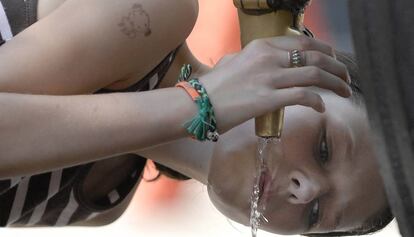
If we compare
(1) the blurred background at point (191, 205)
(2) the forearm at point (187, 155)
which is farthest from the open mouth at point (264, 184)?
(1) the blurred background at point (191, 205)

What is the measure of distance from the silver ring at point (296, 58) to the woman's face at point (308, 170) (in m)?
0.36

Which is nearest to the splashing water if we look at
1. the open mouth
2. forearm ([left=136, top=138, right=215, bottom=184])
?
the open mouth

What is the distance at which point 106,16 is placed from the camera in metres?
1.03

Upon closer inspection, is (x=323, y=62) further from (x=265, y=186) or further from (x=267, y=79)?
(x=265, y=186)

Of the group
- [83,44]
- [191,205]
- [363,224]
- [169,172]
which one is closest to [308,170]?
[363,224]

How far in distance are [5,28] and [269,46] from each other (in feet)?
1.40

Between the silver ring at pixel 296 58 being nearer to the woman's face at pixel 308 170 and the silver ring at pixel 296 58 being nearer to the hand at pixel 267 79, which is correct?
the hand at pixel 267 79

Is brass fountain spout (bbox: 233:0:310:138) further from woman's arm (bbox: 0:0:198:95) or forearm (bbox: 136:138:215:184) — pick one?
forearm (bbox: 136:138:215:184)

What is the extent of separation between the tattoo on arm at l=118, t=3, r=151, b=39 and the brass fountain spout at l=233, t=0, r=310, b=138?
16 cm

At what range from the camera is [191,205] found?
2.56 meters

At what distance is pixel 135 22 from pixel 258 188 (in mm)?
415

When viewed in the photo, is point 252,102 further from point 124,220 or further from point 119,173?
point 124,220

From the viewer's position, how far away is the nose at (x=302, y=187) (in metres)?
1.30

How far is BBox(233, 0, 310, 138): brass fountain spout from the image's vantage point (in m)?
0.88
